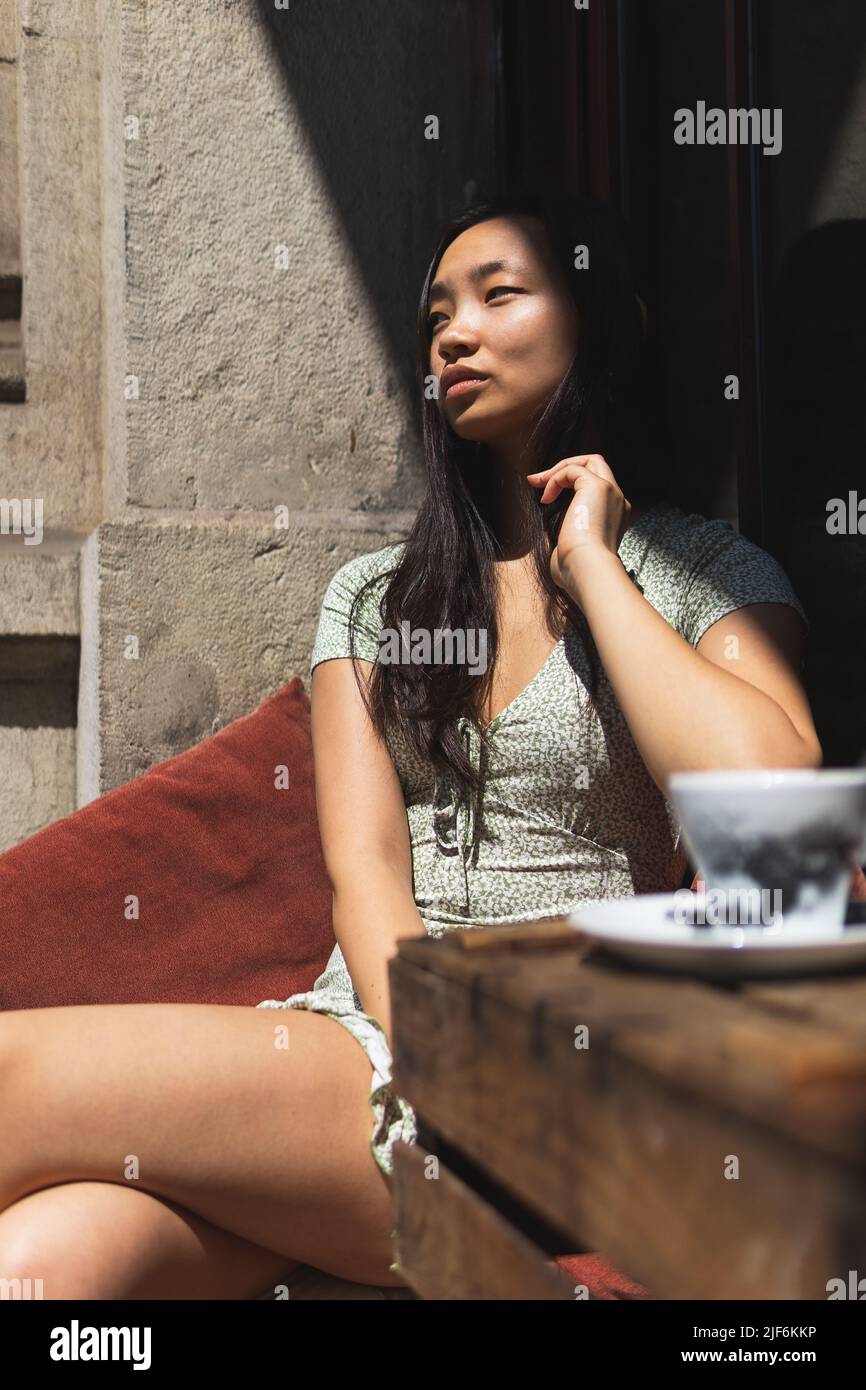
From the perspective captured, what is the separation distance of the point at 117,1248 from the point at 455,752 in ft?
2.58

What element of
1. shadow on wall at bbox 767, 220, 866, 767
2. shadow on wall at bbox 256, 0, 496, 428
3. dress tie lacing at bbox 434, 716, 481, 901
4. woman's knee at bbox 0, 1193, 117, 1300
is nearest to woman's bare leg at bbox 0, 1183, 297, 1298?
woman's knee at bbox 0, 1193, 117, 1300

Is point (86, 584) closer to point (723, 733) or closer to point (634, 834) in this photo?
point (634, 834)

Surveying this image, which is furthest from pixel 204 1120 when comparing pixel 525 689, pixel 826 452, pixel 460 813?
pixel 826 452

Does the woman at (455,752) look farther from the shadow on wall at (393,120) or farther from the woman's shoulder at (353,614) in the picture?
the shadow on wall at (393,120)

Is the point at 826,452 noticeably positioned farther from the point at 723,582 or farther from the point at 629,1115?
the point at 629,1115

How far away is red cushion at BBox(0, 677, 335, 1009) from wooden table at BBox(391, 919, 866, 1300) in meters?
1.15

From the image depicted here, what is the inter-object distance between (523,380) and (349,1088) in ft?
3.51

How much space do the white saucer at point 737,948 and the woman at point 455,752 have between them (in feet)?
1.93

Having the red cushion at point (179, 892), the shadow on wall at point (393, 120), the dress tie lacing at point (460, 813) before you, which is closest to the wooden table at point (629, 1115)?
the dress tie lacing at point (460, 813)

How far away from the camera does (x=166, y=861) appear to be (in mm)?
2264

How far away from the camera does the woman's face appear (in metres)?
1.99

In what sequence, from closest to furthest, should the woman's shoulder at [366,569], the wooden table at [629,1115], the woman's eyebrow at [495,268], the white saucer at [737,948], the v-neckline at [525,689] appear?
the wooden table at [629,1115] < the white saucer at [737,948] < the v-neckline at [525,689] < the woman's eyebrow at [495,268] < the woman's shoulder at [366,569]

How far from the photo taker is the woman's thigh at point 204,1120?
56.1 inches

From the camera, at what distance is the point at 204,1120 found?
56.5 inches
